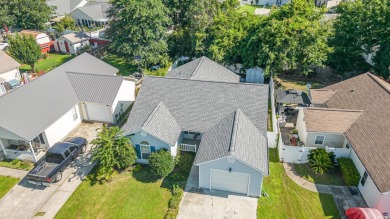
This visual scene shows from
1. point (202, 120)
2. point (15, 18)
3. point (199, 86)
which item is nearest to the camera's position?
point (202, 120)

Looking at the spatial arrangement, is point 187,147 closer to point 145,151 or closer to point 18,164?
point 145,151

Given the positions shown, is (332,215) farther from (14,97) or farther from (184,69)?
(14,97)

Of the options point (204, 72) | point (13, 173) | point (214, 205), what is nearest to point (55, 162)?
point (13, 173)

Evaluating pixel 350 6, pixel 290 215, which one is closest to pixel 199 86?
pixel 290 215

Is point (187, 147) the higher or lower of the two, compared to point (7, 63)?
lower

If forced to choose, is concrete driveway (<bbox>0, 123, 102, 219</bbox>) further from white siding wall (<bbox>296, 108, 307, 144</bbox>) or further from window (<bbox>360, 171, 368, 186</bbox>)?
window (<bbox>360, 171, 368, 186</bbox>)
